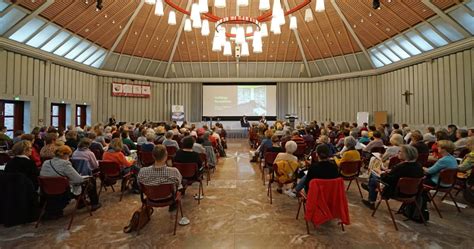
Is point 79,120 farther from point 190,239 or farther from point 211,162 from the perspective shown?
point 190,239

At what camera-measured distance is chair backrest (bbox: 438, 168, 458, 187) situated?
13.0 ft

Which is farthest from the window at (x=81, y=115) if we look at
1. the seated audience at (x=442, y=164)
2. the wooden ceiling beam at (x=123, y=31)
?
the seated audience at (x=442, y=164)

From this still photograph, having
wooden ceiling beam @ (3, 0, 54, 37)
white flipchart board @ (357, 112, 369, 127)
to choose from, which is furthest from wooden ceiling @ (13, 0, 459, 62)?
white flipchart board @ (357, 112, 369, 127)

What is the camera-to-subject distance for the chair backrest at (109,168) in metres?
4.68

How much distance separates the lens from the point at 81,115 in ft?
48.8

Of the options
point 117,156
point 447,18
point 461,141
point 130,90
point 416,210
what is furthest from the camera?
point 130,90

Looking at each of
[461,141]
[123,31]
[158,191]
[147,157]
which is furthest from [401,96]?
[123,31]

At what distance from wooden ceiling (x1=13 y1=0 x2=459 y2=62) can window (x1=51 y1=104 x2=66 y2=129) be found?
12.5 feet

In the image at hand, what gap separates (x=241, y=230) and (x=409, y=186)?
2398 millimetres

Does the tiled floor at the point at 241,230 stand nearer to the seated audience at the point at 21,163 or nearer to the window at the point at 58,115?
the seated audience at the point at 21,163

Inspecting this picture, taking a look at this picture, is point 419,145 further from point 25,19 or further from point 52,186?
point 25,19

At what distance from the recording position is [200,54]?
56.5 feet

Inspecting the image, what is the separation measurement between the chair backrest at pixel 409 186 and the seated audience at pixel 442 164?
74 cm

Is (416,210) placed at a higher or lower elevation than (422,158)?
lower
